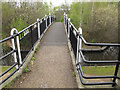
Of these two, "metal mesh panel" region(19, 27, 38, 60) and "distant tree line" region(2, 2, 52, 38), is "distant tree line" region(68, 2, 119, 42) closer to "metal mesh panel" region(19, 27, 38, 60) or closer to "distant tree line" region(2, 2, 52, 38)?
"distant tree line" region(2, 2, 52, 38)

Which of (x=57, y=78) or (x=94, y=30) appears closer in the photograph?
(x=57, y=78)

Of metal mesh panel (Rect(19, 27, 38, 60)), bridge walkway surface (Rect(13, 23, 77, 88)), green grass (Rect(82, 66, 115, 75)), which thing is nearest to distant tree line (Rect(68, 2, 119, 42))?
green grass (Rect(82, 66, 115, 75))

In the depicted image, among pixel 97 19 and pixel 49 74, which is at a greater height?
pixel 97 19

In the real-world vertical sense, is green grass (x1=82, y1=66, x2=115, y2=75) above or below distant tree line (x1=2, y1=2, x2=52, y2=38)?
below

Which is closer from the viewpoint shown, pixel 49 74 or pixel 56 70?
pixel 49 74

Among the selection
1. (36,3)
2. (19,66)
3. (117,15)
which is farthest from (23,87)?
(36,3)

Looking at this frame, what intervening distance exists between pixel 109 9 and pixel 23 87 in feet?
43.0

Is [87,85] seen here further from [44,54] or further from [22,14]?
[22,14]

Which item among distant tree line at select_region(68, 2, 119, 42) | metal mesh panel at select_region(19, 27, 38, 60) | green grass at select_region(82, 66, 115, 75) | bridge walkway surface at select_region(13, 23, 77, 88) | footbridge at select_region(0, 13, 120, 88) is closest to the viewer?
footbridge at select_region(0, 13, 120, 88)

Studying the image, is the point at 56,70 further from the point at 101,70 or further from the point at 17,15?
the point at 17,15

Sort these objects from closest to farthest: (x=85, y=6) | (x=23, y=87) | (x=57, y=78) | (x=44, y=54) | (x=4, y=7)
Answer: (x=23, y=87), (x=57, y=78), (x=44, y=54), (x=4, y=7), (x=85, y=6)

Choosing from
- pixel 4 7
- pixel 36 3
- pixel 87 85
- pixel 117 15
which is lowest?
pixel 87 85

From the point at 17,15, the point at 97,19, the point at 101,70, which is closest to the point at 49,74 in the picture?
the point at 101,70

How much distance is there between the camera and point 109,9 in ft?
42.0
